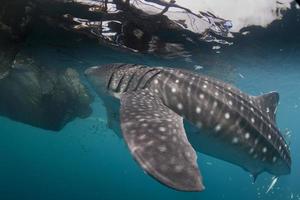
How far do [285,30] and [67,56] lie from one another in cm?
Result: 1071

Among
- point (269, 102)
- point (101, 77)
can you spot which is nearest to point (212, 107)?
point (269, 102)

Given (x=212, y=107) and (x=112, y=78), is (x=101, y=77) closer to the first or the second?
(x=112, y=78)

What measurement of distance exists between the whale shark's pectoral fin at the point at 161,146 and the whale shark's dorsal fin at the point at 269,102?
4362mm

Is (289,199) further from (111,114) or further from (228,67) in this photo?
(111,114)

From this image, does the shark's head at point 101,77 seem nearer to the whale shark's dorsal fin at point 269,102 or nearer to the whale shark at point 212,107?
the whale shark at point 212,107

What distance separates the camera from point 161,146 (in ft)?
18.4

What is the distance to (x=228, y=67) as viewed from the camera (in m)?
20.0

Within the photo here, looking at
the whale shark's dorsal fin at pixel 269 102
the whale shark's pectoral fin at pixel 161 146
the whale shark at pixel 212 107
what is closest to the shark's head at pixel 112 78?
the whale shark at pixel 212 107

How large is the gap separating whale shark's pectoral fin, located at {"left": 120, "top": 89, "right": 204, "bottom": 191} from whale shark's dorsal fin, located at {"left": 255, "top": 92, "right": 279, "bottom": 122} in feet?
14.3

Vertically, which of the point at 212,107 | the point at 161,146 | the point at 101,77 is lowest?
the point at 101,77

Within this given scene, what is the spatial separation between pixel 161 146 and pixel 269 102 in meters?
6.44

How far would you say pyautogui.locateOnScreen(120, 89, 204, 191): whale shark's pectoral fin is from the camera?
4.85 metres

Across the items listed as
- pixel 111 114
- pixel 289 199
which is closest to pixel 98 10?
pixel 111 114

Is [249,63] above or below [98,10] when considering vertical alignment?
below
